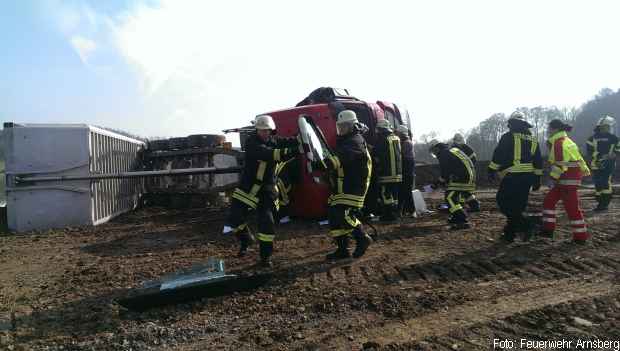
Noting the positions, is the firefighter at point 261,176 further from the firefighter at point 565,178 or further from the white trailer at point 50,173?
the white trailer at point 50,173

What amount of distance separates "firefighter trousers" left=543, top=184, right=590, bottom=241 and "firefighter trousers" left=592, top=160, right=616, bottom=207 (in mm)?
3445

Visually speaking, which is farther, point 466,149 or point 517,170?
point 466,149

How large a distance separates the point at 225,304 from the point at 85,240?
4.34m

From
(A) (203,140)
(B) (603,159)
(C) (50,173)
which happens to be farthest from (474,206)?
(C) (50,173)

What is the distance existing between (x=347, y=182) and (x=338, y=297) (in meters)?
1.54

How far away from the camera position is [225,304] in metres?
3.54

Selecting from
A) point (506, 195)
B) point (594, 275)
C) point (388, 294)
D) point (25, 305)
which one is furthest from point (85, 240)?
point (594, 275)

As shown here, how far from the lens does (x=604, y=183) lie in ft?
27.6

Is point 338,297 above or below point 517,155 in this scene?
below

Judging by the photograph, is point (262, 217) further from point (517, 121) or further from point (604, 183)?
point (604, 183)

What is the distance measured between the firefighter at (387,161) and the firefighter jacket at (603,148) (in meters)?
4.52

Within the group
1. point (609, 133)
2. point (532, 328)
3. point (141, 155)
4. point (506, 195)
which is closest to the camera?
point (532, 328)

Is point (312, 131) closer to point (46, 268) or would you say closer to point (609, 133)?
point (46, 268)

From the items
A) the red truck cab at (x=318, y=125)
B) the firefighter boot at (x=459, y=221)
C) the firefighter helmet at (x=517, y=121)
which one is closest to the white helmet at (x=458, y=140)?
the red truck cab at (x=318, y=125)
